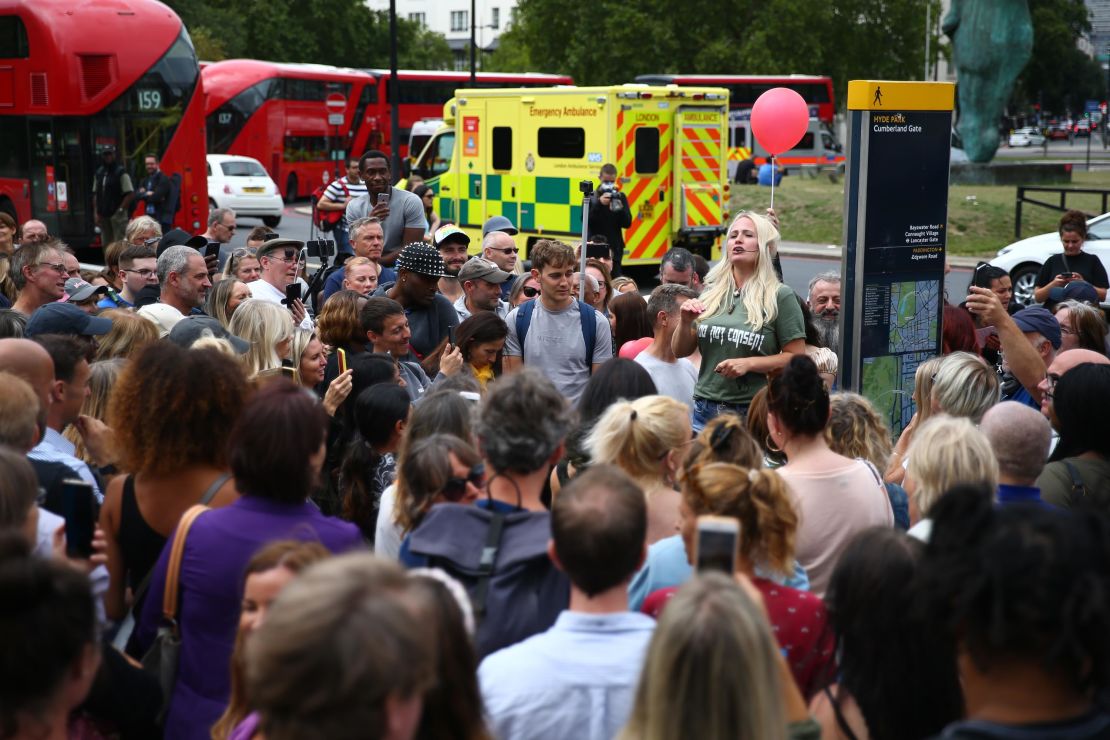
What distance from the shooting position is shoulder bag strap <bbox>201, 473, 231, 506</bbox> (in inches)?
145

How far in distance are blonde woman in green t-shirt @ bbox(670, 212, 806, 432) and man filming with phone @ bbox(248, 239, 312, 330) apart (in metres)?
2.99

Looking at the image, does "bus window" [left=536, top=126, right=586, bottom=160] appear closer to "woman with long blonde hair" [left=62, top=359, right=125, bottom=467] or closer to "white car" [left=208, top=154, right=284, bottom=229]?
"white car" [left=208, top=154, right=284, bottom=229]

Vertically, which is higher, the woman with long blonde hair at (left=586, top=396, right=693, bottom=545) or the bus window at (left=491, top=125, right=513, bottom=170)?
the bus window at (left=491, top=125, right=513, bottom=170)

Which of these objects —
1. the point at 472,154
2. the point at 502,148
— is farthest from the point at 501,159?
the point at 472,154

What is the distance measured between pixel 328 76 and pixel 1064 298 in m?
31.0

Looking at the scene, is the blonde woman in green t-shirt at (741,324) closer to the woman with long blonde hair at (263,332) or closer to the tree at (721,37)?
the woman with long blonde hair at (263,332)

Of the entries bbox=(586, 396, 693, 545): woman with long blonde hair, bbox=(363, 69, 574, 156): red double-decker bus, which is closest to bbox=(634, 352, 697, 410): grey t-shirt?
bbox=(586, 396, 693, 545): woman with long blonde hair

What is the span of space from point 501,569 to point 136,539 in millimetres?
1213

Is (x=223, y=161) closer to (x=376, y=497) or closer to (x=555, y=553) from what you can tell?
(x=376, y=497)

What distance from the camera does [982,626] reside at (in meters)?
2.18

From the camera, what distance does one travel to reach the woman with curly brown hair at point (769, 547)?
126 inches

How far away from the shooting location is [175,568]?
10.9 feet

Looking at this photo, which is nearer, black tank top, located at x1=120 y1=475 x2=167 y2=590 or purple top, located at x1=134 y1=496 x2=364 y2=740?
purple top, located at x1=134 y1=496 x2=364 y2=740

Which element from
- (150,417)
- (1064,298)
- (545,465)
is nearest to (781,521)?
(545,465)
